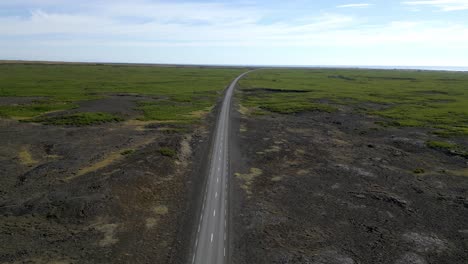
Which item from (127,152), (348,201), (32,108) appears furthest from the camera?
(32,108)

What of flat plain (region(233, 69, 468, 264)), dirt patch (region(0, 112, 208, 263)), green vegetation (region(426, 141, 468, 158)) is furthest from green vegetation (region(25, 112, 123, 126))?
green vegetation (region(426, 141, 468, 158))

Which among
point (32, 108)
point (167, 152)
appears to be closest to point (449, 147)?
point (167, 152)

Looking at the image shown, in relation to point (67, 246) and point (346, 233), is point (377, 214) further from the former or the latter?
point (67, 246)

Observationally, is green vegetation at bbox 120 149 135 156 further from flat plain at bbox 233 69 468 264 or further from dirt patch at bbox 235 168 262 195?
dirt patch at bbox 235 168 262 195

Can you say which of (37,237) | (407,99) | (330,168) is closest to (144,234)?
(37,237)

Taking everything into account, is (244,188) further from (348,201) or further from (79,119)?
(79,119)
